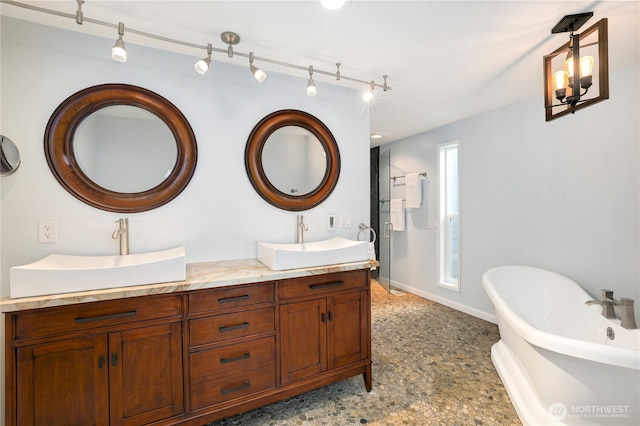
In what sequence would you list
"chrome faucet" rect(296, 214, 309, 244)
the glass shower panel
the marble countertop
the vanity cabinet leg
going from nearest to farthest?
A: 1. the marble countertop
2. the vanity cabinet leg
3. "chrome faucet" rect(296, 214, 309, 244)
4. the glass shower panel

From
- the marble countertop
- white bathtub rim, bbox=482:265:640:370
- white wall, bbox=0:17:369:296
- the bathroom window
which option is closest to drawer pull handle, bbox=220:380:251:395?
the marble countertop

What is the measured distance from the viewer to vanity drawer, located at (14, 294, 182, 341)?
1249 mm

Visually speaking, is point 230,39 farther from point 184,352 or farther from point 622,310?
point 622,310

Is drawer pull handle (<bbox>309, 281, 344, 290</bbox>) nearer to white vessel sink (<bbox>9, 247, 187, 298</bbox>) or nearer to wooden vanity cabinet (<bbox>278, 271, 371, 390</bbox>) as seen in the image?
wooden vanity cabinet (<bbox>278, 271, 371, 390</bbox>)

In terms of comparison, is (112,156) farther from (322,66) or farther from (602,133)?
(602,133)

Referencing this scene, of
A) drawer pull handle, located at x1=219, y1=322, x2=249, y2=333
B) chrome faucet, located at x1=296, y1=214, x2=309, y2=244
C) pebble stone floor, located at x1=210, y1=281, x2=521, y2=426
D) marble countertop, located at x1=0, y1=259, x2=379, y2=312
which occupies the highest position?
chrome faucet, located at x1=296, y1=214, x2=309, y2=244

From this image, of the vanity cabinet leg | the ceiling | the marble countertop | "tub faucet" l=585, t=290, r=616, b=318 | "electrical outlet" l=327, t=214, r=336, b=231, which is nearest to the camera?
the marble countertop

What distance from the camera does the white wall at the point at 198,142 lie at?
1620 mm

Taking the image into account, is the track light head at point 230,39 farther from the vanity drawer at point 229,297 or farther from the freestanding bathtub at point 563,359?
the freestanding bathtub at point 563,359

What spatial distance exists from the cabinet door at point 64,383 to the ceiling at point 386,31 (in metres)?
1.71

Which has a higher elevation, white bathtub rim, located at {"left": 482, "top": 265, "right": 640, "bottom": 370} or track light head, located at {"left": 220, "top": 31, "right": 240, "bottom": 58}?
track light head, located at {"left": 220, "top": 31, "right": 240, "bottom": 58}

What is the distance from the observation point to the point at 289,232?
2336 millimetres

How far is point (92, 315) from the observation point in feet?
4.41

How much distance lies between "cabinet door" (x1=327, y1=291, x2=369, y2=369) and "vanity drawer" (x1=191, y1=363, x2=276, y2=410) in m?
0.42
